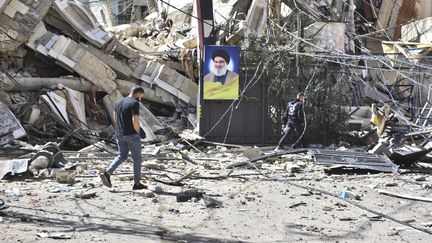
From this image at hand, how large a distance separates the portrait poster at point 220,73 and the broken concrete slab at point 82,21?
417 cm

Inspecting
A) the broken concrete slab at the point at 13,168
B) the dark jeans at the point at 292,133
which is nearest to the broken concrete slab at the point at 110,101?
the dark jeans at the point at 292,133

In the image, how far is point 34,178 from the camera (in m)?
9.87

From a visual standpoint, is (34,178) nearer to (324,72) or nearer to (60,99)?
(60,99)

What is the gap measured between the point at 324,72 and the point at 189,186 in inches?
334

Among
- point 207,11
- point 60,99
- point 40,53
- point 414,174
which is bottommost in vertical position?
point 414,174

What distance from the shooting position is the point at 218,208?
7.73 meters

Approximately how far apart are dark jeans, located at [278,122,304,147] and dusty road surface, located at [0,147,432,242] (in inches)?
147

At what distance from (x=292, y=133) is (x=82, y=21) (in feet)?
25.0

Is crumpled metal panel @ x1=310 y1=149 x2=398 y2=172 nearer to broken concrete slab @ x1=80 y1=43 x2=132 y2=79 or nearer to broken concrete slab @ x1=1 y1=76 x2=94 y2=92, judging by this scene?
broken concrete slab @ x1=1 y1=76 x2=94 y2=92

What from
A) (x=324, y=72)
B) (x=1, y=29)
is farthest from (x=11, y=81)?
(x=324, y=72)

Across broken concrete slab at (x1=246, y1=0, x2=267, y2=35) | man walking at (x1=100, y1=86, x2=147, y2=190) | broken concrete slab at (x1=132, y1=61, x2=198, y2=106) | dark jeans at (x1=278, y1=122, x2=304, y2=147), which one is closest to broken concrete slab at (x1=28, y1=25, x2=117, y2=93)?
broken concrete slab at (x1=132, y1=61, x2=198, y2=106)

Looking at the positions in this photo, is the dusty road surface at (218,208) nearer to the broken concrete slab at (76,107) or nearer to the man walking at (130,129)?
the man walking at (130,129)

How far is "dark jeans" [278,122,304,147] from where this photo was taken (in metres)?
15.1

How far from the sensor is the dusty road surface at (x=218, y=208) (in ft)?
20.7
